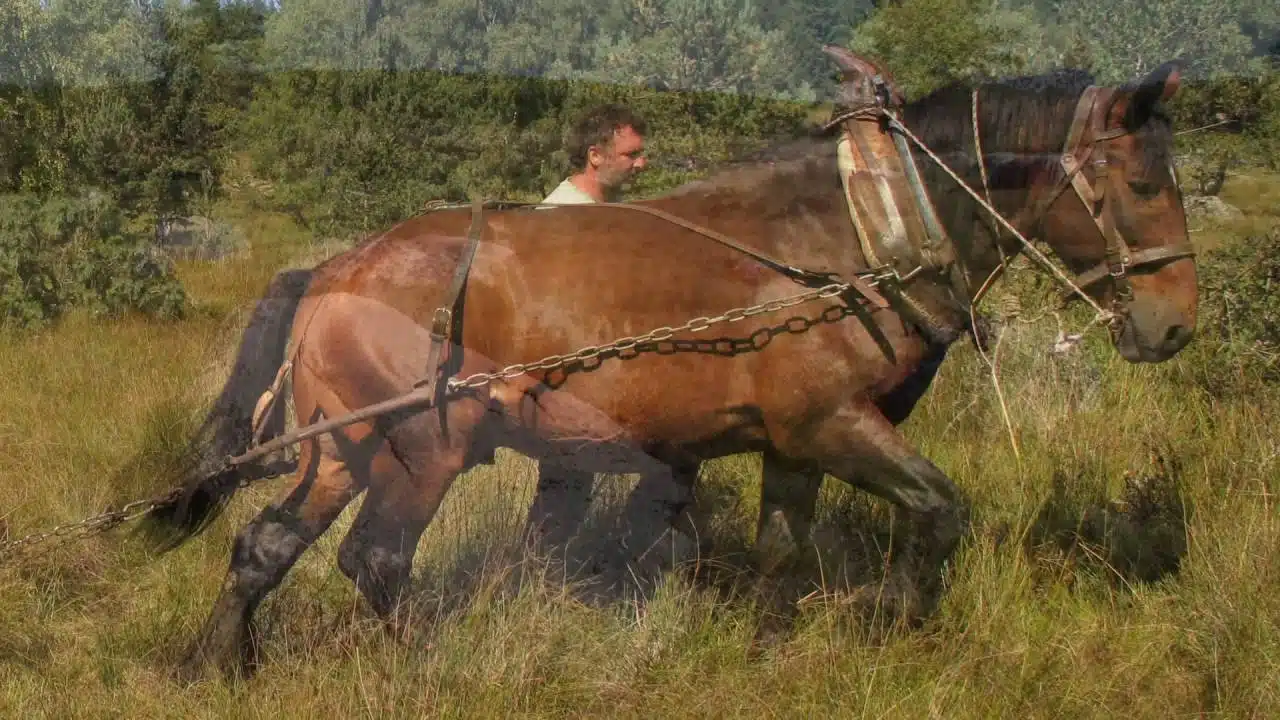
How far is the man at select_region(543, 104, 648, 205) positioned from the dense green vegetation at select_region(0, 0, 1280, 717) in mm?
277

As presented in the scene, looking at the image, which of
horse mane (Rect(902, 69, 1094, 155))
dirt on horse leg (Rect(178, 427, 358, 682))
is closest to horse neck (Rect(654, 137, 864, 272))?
horse mane (Rect(902, 69, 1094, 155))

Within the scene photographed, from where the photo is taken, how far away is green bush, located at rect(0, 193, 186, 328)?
8.72 meters

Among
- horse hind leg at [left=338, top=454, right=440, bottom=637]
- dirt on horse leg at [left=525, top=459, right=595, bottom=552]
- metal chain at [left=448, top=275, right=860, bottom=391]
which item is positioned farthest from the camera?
dirt on horse leg at [left=525, top=459, right=595, bottom=552]

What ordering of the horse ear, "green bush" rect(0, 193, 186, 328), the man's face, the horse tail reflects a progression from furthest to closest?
1. "green bush" rect(0, 193, 186, 328)
2. the man's face
3. the horse tail
4. the horse ear

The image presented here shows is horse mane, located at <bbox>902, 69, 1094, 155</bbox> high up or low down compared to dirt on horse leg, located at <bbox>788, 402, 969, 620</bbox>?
up

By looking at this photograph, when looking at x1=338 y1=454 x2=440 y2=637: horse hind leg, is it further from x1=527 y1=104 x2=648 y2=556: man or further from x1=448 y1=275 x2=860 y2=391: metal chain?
x1=527 y1=104 x2=648 y2=556: man

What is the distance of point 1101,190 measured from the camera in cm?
343

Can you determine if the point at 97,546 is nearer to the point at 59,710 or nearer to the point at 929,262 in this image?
the point at 59,710

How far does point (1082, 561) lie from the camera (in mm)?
4379

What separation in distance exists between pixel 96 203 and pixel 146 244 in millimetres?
557

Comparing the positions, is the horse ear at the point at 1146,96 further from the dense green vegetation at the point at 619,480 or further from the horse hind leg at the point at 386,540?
the horse hind leg at the point at 386,540

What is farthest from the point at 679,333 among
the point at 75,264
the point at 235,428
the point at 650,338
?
the point at 75,264

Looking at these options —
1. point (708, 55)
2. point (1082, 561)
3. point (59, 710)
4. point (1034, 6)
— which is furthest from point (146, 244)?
point (1082, 561)

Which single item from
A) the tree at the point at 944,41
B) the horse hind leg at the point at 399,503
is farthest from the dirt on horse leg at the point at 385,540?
the tree at the point at 944,41
